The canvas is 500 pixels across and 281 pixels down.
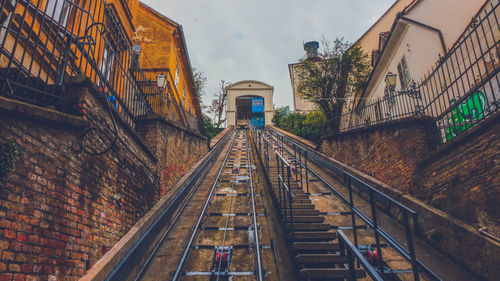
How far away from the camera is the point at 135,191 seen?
483 cm

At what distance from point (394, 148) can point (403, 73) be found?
8112 mm

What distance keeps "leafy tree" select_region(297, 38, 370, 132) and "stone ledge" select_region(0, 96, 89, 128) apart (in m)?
14.5

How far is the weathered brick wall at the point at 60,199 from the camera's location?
93.8 inches

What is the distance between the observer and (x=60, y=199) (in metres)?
2.93

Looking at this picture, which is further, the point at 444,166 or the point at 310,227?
the point at 444,166

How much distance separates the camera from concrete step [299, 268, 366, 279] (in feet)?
10.8

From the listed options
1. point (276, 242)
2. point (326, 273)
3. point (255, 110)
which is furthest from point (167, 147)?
point (255, 110)

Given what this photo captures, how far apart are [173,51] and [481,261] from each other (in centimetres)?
1705

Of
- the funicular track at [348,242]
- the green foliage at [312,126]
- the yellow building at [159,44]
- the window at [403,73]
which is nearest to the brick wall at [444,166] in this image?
the funicular track at [348,242]

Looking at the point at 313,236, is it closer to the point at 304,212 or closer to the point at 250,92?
the point at 304,212

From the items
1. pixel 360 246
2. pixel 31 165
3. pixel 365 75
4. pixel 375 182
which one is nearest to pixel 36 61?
pixel 31 165

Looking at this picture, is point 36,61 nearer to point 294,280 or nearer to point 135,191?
point 135,191

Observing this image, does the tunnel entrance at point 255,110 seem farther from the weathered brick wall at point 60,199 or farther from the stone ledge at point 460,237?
the weathered brick wall at point 60,199

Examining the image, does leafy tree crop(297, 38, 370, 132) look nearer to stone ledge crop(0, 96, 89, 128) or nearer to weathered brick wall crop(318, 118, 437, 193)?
weathered brick wall crop(318, 118, 437, 193)
